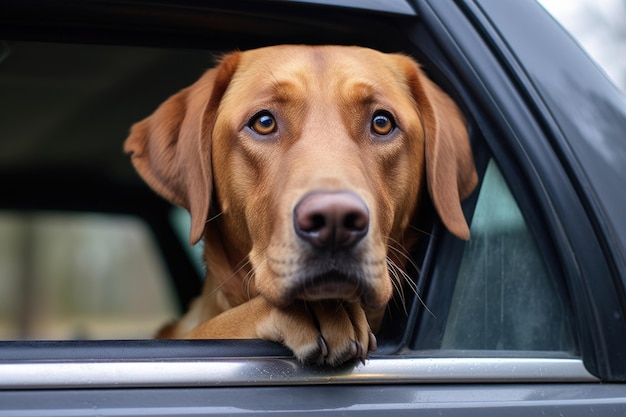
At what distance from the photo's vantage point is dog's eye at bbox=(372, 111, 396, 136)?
2.47 metres

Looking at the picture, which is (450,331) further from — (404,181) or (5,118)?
(5,118)

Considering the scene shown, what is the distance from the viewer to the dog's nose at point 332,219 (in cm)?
183

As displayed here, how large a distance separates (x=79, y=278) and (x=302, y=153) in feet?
50.7

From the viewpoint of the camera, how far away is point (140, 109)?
4.50 meters

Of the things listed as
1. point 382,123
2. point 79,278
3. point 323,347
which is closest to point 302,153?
point 382,123

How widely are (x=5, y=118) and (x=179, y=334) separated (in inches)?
76.0

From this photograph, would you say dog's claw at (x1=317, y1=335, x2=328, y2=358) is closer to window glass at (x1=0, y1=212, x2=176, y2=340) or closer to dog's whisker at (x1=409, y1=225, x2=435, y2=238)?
dog's whisker at (x1=409, y1=225, x2=435, y2=238)

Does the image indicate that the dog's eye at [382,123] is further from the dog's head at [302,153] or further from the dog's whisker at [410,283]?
the dog's whisker at [410,283]

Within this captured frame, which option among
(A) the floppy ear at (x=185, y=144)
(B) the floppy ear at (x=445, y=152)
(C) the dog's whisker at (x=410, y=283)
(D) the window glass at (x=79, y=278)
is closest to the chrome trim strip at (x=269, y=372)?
(C) the dog's whisker at (x=410, y=283)

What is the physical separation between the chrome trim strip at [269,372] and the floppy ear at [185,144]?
758 millimetres

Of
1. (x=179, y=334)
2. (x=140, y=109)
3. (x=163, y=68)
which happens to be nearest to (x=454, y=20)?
(x=179, y=334)

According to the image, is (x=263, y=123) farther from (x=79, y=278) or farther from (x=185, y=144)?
(x=79, y=278)

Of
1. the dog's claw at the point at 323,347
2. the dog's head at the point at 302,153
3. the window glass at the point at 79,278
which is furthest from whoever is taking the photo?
the window glass at the point at 79,278

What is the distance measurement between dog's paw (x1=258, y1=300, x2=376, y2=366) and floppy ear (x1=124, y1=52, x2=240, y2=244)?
23.7 inches
